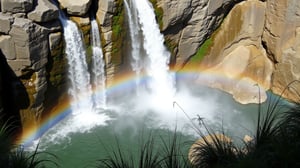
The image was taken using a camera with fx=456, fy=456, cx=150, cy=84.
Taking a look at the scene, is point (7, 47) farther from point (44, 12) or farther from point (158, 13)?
point (158, 13)

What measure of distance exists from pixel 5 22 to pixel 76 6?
2.62 metres

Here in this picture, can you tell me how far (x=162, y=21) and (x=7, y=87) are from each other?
6.48m

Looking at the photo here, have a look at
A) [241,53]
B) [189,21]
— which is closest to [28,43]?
[189,21]

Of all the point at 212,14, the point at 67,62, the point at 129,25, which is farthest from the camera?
the point at 212,14

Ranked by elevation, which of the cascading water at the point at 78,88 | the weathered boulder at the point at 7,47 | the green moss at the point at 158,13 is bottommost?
the cascading water at the point at 78,88

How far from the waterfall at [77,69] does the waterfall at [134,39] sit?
213 cm

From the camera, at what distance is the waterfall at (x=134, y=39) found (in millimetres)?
17006

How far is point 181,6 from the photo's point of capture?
Result: 1783 cm

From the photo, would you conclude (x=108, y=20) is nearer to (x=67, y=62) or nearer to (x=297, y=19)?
(x=67, y=62)

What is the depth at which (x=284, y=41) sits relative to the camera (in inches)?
715

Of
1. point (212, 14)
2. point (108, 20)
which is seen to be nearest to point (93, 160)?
point (108, 20)

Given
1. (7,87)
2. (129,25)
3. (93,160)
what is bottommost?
(93,160)

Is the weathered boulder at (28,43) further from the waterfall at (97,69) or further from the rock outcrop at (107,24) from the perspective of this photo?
the rock outcrop at (107,24)

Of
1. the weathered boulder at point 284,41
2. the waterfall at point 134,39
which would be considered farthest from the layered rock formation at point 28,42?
the weathered boulder at point 284,41
